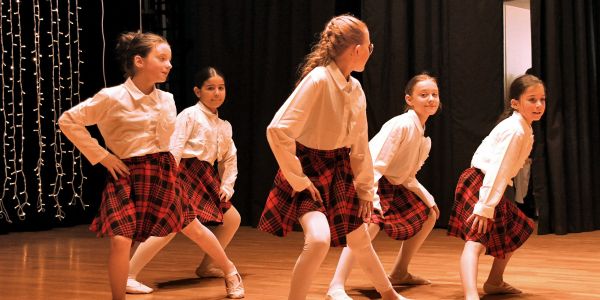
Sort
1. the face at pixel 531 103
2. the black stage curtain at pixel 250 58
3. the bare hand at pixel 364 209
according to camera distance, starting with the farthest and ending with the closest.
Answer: the black stage curtain at pixel 250 58 < the face at pixel 531 103 < the bare hand at pixel 364 209

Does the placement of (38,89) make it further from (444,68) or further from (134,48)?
(134,48)

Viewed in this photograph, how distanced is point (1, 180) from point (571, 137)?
4408 mm

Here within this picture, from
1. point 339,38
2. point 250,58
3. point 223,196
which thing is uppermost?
point 250,58

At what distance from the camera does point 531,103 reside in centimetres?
327

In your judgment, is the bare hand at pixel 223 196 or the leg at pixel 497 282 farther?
the bare hand at pixel 223 196

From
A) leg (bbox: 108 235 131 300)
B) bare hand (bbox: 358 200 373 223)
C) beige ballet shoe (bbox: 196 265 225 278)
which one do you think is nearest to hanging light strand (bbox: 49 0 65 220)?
beige ballet shoe (bbox: 196 265 225 278)

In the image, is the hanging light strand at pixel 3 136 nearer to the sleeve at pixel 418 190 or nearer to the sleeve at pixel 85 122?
the sleeve at pixel 85 122

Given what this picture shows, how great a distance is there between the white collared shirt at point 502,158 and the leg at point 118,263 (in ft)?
4.43

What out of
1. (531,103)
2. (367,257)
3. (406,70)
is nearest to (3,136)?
(406,70)

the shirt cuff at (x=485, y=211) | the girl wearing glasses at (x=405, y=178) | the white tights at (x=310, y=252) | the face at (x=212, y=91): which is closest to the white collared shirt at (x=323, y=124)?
the white tights at (x=310, y=252)

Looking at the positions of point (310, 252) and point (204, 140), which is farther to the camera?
point (204, 140)

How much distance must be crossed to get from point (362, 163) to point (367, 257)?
359mm

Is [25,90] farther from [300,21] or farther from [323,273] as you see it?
[323,273]

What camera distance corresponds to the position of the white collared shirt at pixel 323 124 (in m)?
2.69
